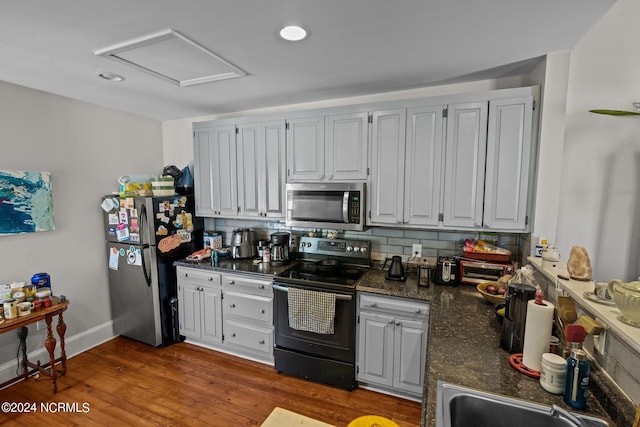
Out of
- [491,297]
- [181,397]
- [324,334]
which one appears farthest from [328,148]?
[181,397]

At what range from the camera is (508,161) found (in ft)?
7.00

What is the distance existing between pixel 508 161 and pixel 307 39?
1.61m

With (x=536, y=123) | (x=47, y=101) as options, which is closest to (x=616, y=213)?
(x=536, y=123)

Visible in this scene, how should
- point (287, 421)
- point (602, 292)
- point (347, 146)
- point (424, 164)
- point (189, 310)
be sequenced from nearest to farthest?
point (287, 421), point (602, 292), point (424, 164), point (347, 146), point (189, 310)

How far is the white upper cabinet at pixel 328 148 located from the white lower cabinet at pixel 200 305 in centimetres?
130

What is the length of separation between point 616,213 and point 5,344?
471 cm

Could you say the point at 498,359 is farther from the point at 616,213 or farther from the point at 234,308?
the point at 234,308

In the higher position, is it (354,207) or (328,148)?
(328,148)

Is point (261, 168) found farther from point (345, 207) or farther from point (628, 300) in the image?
point (628, 300)

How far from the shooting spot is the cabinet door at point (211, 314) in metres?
2.90

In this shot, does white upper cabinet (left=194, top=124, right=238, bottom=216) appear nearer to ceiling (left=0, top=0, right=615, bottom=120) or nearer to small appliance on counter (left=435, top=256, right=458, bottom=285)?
ceiling (left=0, top=0, right=615, bottom=120)

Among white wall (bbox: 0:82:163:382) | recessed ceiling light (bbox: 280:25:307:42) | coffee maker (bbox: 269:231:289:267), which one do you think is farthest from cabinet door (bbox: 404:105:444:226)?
white wall (bbox: 0:82:163:382)

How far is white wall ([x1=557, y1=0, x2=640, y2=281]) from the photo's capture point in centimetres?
182

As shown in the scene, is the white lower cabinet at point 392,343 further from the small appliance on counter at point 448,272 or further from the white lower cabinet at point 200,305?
the white lower cabinet at point 200,305
